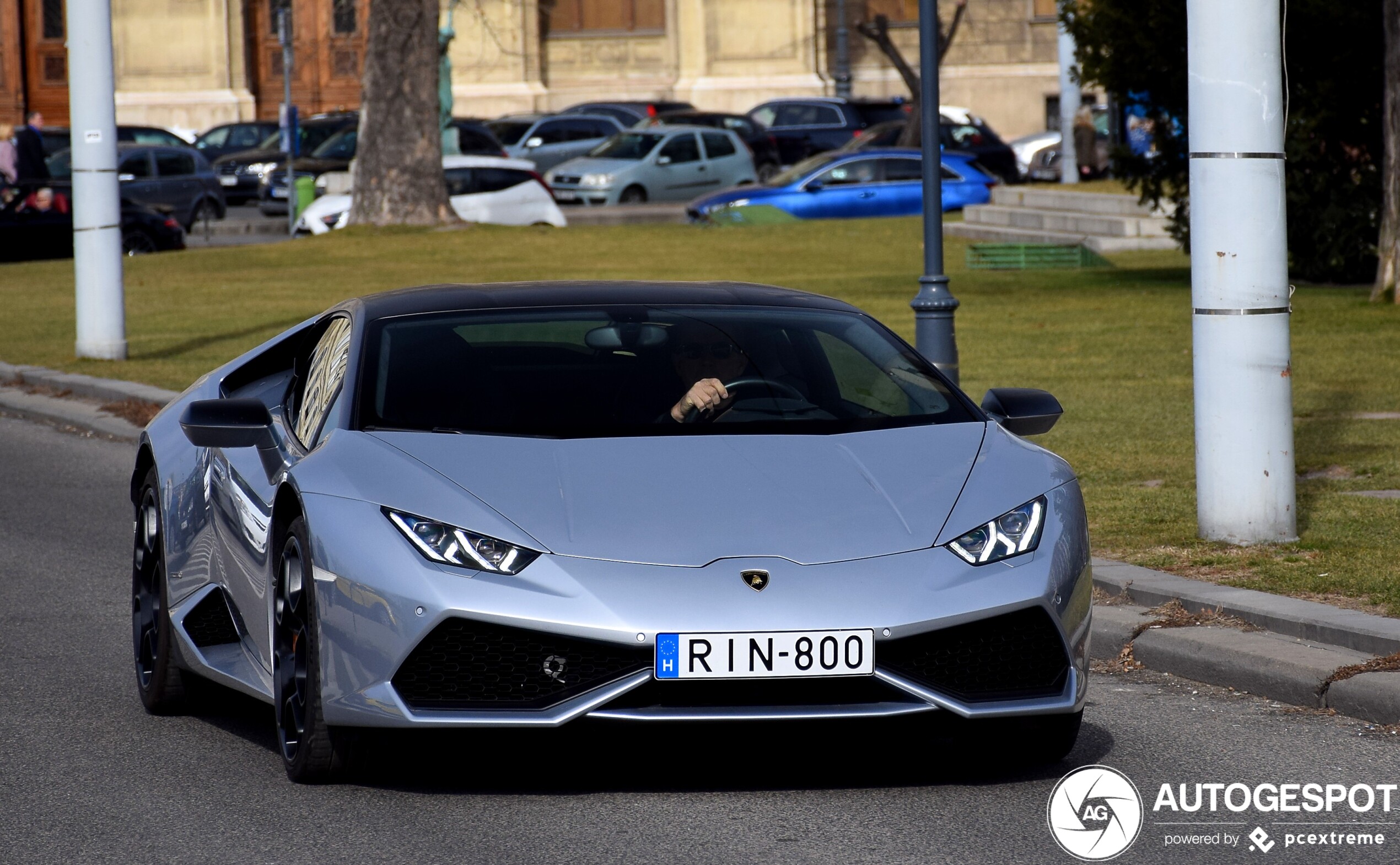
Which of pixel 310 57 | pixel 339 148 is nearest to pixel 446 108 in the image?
pixel 339 148

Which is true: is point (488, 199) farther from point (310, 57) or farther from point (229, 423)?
point (229, 423)

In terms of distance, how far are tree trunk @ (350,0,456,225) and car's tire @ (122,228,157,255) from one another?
9.61 feet

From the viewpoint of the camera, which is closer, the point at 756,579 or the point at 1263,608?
the point at 756,579

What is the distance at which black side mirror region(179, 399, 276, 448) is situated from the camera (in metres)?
5.88

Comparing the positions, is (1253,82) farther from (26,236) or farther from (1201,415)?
(26,236)

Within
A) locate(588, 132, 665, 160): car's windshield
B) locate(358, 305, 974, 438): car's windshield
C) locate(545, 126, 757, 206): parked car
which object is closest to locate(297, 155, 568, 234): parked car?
locate(545, 126, 757, 206): parked car

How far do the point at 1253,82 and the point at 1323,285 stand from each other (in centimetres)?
1447

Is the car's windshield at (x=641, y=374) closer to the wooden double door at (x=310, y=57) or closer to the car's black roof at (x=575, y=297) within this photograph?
the car's black roof at (x=575, y=297)

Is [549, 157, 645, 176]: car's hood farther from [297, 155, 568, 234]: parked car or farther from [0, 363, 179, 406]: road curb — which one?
[0, 363, 179, 406]: road curb

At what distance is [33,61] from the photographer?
60500 mm

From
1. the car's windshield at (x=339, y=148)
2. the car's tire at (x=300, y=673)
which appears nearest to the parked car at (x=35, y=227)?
the car's windshield at (x=339, y=148)

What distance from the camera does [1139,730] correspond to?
623 cm

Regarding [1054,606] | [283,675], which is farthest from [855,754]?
[283,675]

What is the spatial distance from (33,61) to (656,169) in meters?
28.1
